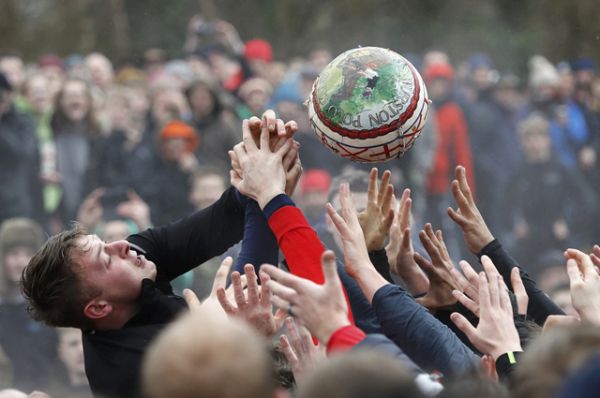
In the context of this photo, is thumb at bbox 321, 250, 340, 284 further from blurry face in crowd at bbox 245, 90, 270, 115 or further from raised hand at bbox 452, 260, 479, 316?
blurry face in crowd at bbox 245, 90, 270, 115

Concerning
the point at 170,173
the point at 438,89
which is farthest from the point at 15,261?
the point at 438,89

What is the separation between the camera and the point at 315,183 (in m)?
9.64

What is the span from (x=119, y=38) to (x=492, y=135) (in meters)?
7.45

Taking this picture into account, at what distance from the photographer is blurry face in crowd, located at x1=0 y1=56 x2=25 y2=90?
1125 centimetres

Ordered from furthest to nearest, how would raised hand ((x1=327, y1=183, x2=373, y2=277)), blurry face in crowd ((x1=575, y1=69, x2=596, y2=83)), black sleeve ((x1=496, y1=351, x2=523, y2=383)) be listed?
1. blurry face in crowd ((x1=575, y1=69, x2=596, y2=83))
2. raised hand ((x1=327, y1=183, x2=373, y2=277))
3. black sleeve ((x1=496, y1=351, x2=523, y2=383))

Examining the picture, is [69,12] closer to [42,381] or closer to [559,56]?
[559,56]

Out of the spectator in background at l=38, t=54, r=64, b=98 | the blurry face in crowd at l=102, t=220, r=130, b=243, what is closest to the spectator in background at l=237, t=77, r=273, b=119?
the spectator in background at l=38, t=54, r=64, b=98

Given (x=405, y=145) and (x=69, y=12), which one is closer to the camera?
(x=405, y=145)

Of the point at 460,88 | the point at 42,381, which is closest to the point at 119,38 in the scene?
the point at 460,88

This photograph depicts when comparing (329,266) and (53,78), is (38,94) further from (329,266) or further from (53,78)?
(329,266)

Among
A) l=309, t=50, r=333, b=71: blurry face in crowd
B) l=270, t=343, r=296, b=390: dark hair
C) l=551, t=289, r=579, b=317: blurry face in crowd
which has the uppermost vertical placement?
l=270, t=343, r=296, b=390: dark hair

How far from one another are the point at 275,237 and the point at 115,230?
4.31 metres

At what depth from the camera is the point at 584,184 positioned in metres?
11.6

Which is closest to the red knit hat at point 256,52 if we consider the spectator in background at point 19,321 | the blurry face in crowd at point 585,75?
the blurry face in crowd at point 585,75
